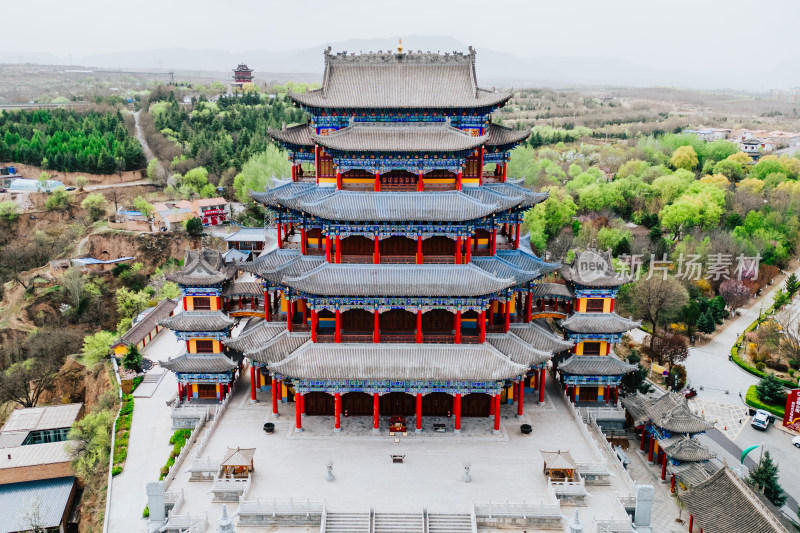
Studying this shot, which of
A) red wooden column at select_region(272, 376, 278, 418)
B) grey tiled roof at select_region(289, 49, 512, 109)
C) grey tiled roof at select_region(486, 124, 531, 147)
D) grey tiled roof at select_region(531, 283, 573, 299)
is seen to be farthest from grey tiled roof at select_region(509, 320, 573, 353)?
red wooden column at select_region(272, 376, 278, 418)

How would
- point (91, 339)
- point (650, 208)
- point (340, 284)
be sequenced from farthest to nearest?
point (650, 208)
point (91, 339)
point (340, 284)

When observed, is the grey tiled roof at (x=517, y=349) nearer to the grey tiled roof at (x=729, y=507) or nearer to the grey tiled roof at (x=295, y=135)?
the grey tiled roof at (x=729, y=507)

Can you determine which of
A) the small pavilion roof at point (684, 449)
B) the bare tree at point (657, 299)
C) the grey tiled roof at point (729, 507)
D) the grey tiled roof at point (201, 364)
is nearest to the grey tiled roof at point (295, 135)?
the grey tiled roof at point (201, 364)

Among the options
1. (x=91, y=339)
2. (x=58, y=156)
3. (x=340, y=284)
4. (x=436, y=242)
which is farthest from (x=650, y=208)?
(x=58, y=156)

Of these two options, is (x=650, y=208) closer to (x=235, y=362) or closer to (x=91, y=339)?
(x=235, y=362)

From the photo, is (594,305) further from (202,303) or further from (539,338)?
(202,303)

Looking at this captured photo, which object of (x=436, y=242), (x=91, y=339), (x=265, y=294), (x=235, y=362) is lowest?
(x=91, y=339)

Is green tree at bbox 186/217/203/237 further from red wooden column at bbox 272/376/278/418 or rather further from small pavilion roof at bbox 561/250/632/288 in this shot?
small pavilion roof at bbox 561/250/632/288
